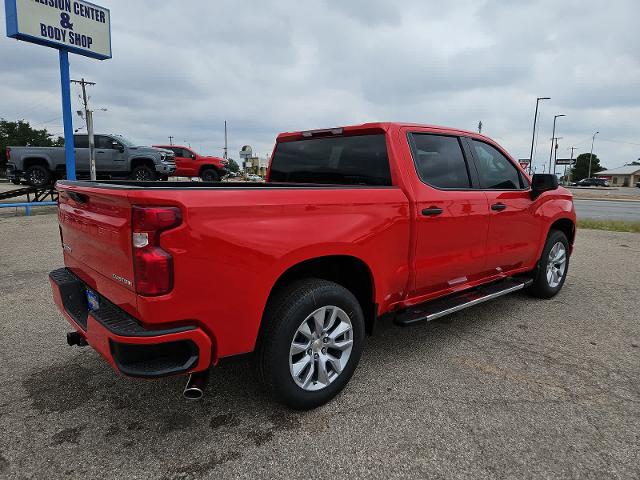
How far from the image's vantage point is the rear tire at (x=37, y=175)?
14.2 metres

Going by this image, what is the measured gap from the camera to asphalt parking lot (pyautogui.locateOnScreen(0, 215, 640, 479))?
222cm

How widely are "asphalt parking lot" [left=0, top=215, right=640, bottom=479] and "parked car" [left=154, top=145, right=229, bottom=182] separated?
57.9ft

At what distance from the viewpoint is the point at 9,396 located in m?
2.84

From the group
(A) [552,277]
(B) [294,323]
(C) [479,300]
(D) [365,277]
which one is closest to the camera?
(B) [294,323]

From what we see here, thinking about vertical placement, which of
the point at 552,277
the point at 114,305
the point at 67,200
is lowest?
the point at 552,277

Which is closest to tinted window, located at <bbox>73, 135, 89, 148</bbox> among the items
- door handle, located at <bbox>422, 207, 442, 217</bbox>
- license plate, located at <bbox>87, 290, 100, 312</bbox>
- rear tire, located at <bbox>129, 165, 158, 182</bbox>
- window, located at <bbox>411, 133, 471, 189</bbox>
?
rear tire, located at <bbox>129, 165, 158, 182</bbox>

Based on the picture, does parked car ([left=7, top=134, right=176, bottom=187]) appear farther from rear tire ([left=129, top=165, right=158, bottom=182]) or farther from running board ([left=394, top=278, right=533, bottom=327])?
running board ([left=394, top=278, right=533, bottom=327])

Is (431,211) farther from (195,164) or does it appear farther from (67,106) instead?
(195,164)

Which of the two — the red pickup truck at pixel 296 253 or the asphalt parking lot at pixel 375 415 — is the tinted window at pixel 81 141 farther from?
the red pickup truck at pixel 296 253

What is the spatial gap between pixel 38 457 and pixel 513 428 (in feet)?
8.57

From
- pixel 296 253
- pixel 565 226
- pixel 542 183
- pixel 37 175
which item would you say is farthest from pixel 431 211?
pixel 37 175

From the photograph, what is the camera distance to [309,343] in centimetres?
264

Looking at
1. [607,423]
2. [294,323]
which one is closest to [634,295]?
[607,423]

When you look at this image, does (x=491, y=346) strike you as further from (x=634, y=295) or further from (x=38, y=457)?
(x=38, y=457)
